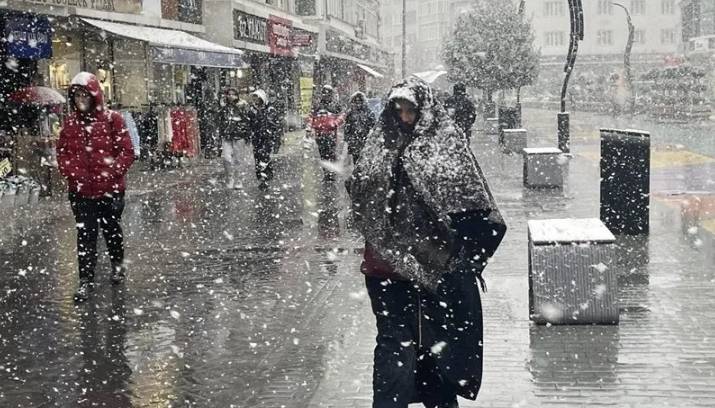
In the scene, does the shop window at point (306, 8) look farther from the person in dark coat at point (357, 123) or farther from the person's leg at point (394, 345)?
the person's leg at point (394, 345)

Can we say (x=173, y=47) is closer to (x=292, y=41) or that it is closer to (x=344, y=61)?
(x=292, y=41)

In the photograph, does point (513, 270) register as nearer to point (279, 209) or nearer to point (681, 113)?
point (279, 209)

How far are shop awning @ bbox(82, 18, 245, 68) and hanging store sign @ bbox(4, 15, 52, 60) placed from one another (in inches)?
39.7

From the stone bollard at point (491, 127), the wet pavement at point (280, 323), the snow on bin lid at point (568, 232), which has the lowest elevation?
the wet pavement at point (280, 323)

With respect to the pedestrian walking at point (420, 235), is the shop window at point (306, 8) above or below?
above

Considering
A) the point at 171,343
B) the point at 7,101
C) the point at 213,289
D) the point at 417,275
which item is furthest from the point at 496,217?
the point at 7,101

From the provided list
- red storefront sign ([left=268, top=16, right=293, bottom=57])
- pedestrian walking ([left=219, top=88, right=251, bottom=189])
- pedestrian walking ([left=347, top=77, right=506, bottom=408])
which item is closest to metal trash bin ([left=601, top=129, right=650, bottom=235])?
pedestrian walking ([left=347, top=77, right=506, bottom=408])

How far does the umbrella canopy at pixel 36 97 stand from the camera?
15117 millimetres

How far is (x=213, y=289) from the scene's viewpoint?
26.2 ft

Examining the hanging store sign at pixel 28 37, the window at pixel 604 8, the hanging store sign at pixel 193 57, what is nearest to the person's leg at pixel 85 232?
the hanging store sign at pixel 28 37

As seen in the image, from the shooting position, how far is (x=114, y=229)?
8.20m

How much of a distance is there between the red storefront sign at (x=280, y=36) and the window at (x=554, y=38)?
70.2 metres

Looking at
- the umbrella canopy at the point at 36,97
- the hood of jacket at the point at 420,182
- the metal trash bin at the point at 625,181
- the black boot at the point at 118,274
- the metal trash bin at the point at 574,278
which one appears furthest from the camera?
the umbrella canopy at the point at 36,97

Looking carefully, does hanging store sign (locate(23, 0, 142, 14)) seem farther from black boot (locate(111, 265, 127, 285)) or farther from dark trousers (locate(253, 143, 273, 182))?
black boot (locate(111, 265, 127, 285))
